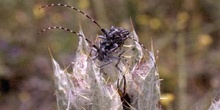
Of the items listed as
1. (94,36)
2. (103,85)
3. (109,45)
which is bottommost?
(103,85)

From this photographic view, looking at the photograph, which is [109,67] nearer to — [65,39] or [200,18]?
[65,39]

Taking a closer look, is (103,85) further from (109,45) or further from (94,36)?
(94,36)

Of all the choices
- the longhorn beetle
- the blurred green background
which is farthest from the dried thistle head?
the blurred green background

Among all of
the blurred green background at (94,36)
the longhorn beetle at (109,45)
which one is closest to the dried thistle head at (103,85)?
the longhorn beetle at (109,45)

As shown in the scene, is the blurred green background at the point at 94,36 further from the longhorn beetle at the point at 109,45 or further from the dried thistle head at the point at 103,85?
the dried thistle head at the point at 103,85

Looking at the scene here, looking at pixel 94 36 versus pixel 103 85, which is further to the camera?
pixel 94 36

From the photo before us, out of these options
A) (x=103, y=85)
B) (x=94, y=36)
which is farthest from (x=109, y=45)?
(x=94, y=36)

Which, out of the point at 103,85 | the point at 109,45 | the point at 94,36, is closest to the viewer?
the point at 103,85

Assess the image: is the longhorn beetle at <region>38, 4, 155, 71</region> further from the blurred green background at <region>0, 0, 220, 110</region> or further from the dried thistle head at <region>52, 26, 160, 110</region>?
the blurred green background at <region>0, 0, 220, 110</region>

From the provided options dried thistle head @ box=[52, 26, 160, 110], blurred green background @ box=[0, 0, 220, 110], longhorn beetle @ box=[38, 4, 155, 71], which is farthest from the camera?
blurred green background @ box=[0, 0, 220, 110]
